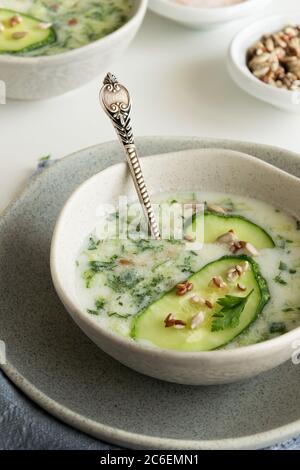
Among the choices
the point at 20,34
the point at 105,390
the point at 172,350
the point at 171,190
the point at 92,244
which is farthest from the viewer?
the point at 20,34

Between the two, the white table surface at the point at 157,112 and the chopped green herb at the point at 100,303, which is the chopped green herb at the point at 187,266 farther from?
the white table surface at the point at 157,112

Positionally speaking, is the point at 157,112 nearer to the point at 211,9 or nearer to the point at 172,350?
the point at 211,9

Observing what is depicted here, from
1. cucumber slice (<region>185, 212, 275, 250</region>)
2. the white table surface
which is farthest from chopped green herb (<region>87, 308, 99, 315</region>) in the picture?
the white table surface

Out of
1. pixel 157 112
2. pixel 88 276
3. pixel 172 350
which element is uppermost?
pixel 172 350

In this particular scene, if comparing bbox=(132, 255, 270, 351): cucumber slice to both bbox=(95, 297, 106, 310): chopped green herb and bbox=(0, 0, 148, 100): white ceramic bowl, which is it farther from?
bbox=(0, 0, 148, 100): white ceramic bowl

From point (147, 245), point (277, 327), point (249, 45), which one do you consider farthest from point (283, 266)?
point (249, 45)

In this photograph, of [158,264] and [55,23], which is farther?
[55,23]
